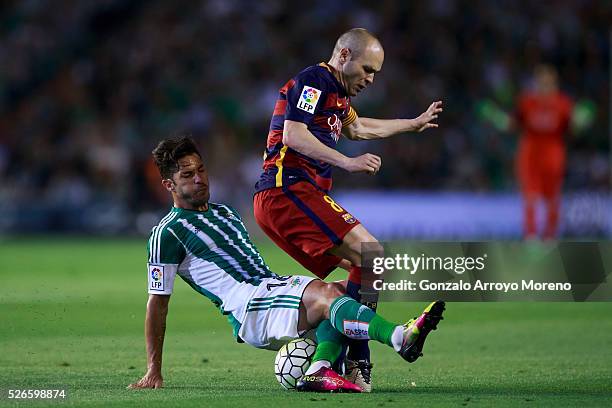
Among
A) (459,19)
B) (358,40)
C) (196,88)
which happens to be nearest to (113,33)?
(196,88)

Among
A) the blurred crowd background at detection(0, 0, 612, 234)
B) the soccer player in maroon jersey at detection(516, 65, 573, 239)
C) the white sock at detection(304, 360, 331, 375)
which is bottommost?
the white sock at detection(304, 360, 331, 375)

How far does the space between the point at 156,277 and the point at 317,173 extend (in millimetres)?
1234

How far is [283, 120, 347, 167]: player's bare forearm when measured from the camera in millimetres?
6691

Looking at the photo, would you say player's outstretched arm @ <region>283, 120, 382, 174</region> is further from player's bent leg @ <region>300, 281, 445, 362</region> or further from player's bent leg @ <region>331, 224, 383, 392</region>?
player's bent leg @ <region>300, 281, 445, 362</region>

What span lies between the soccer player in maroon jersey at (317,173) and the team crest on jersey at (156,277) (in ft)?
2.65

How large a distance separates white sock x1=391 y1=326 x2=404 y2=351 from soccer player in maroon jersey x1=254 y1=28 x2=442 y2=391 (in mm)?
592

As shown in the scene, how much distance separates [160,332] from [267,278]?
68 centimetres

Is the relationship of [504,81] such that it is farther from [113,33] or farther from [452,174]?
[113,33]

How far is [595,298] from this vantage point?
7148mm

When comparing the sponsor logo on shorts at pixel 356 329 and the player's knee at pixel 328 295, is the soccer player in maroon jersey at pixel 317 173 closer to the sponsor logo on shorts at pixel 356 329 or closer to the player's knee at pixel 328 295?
the player's knee at pixel 328 295

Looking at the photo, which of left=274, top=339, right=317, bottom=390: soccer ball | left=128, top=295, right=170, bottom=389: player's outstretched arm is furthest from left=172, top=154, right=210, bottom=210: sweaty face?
→ left=274, top=339, right=317, bottom=390: soccer ball

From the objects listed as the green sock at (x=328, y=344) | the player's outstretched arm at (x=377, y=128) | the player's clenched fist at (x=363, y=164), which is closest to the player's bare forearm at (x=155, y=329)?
the green sock at (x=328, y=344)

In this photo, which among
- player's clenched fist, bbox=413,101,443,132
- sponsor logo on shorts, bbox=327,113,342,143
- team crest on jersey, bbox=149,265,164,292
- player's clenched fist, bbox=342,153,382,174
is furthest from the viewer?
player's clenched fist, bbox=413,101,443,132

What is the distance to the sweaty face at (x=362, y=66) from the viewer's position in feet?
23.1
